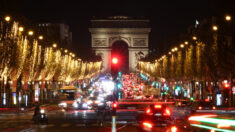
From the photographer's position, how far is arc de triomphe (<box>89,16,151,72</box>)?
16150 cm

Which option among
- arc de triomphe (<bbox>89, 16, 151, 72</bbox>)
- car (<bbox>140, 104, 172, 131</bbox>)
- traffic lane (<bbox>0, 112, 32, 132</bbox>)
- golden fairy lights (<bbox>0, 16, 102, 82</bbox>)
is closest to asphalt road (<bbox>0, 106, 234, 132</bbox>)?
traffic lane (<bbox>0, 112, 32, 132</bbox>)

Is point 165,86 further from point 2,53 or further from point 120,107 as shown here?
point 2,53

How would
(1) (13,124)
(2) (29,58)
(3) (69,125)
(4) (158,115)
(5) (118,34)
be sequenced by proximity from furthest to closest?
(5) (118,34)
(2) (29,58)
(1) (13,124)
(3) (69,125)
(4) (158,115)

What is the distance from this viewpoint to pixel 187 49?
2955 inches

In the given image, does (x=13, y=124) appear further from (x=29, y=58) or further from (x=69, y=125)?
(x=29, y=58)

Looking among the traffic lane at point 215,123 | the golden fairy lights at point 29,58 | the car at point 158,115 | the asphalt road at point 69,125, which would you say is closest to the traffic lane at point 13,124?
the asphalt road at point 69,125

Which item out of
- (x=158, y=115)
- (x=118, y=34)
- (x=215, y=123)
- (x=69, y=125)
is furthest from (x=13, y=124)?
(x=118, y=34)

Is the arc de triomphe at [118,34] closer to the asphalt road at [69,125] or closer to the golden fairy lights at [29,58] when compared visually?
the golden fairy lights at [29,58]

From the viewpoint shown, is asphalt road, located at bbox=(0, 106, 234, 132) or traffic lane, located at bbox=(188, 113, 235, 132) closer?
traffic lane, located at bbox=(188, 113, 235, 132)

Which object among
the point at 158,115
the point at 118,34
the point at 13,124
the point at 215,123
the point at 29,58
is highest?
the point at 118,34

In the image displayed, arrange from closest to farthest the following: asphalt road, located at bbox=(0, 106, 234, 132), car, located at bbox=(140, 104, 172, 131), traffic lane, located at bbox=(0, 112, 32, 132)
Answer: car, located at bbox=(140, 104, 172, 131) → asphalt road, located at bbox=(0, 106, 234, 132) → traffic lane, located at bbox=(0, 112, 32, 132)

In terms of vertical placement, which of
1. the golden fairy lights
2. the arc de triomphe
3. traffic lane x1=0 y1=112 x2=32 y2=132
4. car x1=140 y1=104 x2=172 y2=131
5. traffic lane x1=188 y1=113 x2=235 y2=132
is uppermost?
Result: the arc de triomphe

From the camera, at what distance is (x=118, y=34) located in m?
164

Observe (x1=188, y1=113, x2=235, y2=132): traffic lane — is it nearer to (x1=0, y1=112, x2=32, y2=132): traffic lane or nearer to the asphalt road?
the asphalt road
